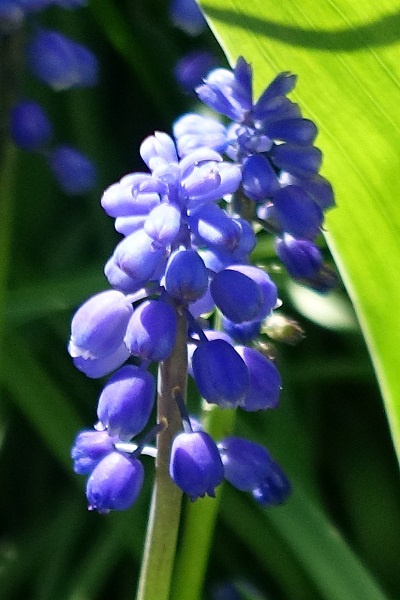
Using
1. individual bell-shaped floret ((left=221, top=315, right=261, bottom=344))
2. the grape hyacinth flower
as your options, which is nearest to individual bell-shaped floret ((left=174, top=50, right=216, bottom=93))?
the grape hyacinth flower

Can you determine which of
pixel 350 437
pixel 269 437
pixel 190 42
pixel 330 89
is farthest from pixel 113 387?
pixel 190 42

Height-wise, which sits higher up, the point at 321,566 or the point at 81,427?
the point at 321,566

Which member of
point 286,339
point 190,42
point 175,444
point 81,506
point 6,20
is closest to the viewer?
point 175,444

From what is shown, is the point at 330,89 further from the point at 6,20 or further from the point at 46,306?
the point at 46,306

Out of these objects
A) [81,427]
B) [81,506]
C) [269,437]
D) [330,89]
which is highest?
[330,89]

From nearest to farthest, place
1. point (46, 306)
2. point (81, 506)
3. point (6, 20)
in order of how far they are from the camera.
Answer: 1. point (6, 20)
2. point (46, 306)
3. point (81, 506)

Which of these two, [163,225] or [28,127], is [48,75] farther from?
[163,225]
